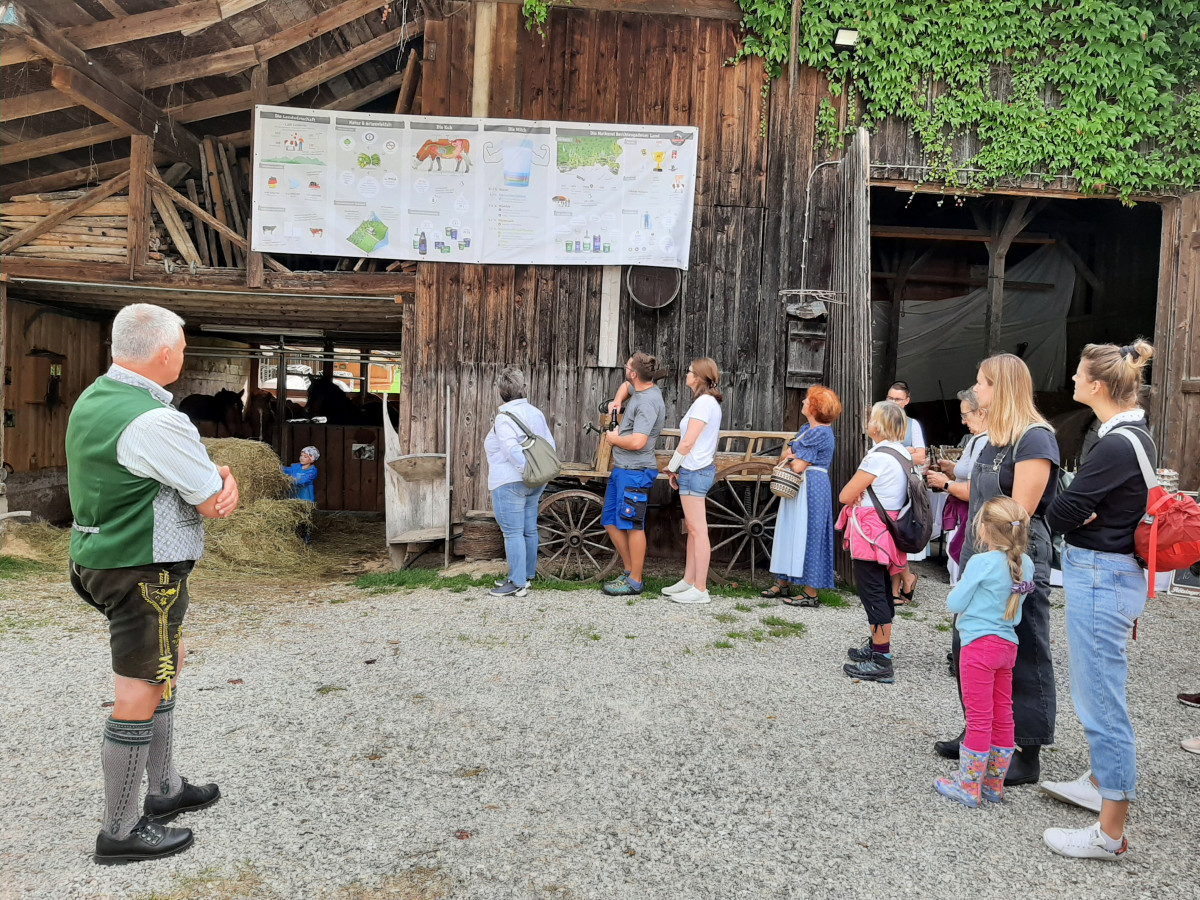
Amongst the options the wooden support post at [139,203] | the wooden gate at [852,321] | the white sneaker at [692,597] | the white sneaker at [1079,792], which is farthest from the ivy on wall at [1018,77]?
the white sneaker at [1079,792]

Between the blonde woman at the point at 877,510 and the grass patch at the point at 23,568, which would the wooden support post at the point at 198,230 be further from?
the blonde woman at the point at 877,510

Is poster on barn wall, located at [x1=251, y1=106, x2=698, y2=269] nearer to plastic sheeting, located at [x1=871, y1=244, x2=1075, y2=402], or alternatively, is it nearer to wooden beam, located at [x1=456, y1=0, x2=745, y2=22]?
wooden beam, located at [x1=456, y1=0, x2=745, y2=22]

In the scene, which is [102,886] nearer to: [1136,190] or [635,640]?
[635,640]

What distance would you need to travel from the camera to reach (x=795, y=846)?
2.77 m

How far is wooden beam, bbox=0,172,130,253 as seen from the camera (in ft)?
24.4

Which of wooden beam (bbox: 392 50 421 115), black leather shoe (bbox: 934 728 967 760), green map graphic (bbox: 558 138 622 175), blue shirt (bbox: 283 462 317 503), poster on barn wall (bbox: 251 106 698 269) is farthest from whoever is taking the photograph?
blue shirt (bbox: 283 462 317 503)

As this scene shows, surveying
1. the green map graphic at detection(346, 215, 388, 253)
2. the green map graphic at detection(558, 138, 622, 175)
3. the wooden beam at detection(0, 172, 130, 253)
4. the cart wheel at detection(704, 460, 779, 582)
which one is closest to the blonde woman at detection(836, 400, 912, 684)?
the cart wheel at detection(704, 460, 779, 582)

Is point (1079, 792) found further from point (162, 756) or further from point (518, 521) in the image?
point (518, 521)

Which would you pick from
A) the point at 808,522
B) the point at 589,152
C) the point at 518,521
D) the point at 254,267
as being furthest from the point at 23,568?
the point at 808,522

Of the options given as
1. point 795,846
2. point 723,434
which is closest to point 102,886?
point 795,846

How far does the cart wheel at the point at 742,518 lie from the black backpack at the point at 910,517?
7.96ft

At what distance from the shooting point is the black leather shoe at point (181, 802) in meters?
2.80

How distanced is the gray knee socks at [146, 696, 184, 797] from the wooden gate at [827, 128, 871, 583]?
5.56 metres

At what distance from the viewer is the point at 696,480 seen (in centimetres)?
604
